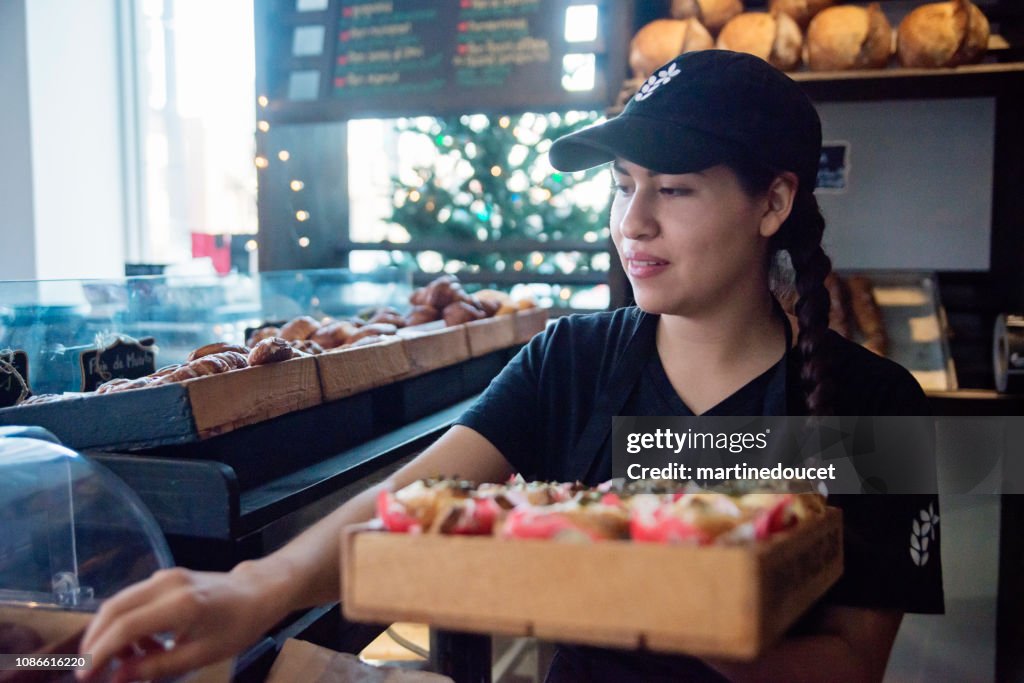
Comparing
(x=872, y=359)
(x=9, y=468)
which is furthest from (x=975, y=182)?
(x=9, y=468)

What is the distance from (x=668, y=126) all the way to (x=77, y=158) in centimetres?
346

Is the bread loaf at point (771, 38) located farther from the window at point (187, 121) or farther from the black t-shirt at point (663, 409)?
the window at point (187, 121)

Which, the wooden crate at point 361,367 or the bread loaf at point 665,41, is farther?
the bread loaf at point 665,41

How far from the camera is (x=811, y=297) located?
52.1 inches

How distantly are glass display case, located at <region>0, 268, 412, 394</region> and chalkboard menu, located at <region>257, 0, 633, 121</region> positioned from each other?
58cm

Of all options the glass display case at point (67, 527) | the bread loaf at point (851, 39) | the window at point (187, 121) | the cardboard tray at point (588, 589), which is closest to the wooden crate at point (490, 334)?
the bread loaf at point (851, 39)

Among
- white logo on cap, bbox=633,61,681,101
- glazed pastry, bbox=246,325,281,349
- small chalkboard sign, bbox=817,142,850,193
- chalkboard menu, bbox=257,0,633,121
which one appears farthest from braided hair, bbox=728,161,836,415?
small chalkboard sign, bbox=817,142,850,193

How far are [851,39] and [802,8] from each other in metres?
0.20

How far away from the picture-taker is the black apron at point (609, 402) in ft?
4.63

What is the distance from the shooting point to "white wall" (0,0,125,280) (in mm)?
3617

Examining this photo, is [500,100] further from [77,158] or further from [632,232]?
[77,158]

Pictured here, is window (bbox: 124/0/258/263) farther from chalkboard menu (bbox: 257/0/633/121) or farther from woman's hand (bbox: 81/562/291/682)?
woman's hand (bbox: 81/562/291/682)

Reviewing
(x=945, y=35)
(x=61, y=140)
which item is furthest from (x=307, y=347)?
(x=61, y=140)

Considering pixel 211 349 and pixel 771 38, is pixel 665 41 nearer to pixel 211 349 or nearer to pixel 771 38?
pixel 771 38
